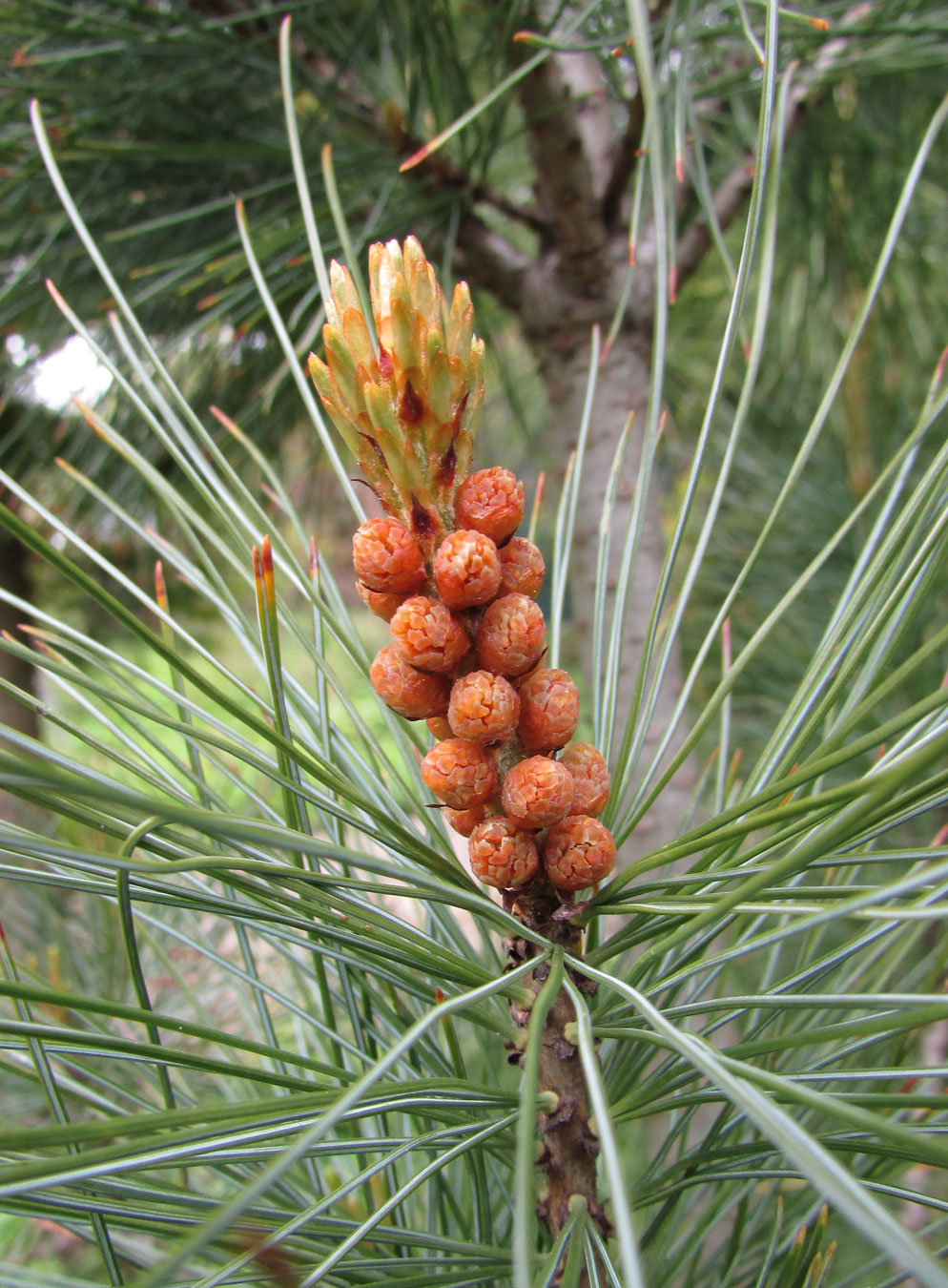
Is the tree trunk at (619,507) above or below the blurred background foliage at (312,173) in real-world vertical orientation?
below

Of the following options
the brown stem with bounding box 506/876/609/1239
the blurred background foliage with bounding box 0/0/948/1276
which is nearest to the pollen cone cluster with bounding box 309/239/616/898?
the brown stem with bounding box 506/876/609/1239

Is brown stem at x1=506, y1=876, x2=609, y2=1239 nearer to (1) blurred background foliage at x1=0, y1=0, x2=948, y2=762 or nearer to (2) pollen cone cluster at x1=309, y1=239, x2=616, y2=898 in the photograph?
(2) pollen cone cluster at x1=309, y1=239, x2=616, y2=898

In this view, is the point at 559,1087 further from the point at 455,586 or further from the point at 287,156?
the point at 287,156

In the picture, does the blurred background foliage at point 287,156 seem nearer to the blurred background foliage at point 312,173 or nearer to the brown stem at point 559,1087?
the blurred background foliage at point 312,173

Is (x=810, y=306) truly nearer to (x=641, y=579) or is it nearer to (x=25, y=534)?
(x=641, y=579)

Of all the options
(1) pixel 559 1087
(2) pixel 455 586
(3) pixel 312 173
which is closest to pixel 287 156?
(3) pixel 312 173

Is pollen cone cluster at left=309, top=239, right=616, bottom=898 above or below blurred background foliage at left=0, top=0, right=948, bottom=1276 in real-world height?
below

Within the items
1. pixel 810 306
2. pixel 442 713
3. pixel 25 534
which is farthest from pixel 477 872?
pixel 810 306

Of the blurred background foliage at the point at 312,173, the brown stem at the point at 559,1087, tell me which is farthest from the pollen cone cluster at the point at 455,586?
the blurred background foliage at the point at 312,173
